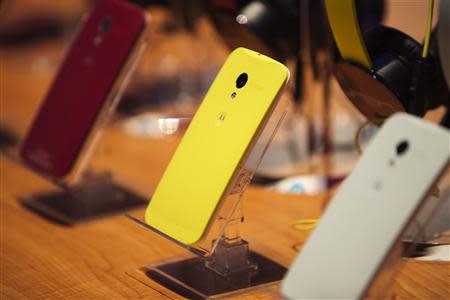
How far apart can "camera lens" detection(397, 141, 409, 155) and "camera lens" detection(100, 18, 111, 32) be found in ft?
2.38

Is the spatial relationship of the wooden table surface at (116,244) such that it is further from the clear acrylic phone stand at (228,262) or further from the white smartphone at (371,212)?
the white smartphone at (371,212)

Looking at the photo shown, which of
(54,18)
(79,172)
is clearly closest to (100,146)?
(79,172)

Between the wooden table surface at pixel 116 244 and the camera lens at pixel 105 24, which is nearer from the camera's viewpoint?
the wooden table surface at pixel 116 244

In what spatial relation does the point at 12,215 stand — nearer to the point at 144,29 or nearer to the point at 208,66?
the point at 144,29

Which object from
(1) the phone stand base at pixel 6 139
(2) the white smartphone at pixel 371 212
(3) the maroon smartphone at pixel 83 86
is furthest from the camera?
(1) the phone stand base at pixel 6 139

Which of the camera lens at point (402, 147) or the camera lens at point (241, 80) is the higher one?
the camera lens at point (402, 147)

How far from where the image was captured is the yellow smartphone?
1136 mm

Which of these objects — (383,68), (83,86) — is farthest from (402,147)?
(83,86)

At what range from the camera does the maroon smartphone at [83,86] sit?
1.51m

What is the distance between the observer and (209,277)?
48.8 inches

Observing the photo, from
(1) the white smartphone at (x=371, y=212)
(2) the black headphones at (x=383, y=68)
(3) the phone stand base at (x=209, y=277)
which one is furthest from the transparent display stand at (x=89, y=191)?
(1) the white smartphone at (x=371, y=212)

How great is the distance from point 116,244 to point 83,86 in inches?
11.3

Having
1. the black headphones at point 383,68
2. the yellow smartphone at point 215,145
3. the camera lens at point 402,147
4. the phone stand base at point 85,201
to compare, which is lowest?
the phone stand base at point 85,201

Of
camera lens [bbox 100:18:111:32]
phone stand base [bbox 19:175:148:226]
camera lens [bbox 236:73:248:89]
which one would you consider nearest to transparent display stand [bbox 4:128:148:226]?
phone stand base [bbox 19:175:148:226]
